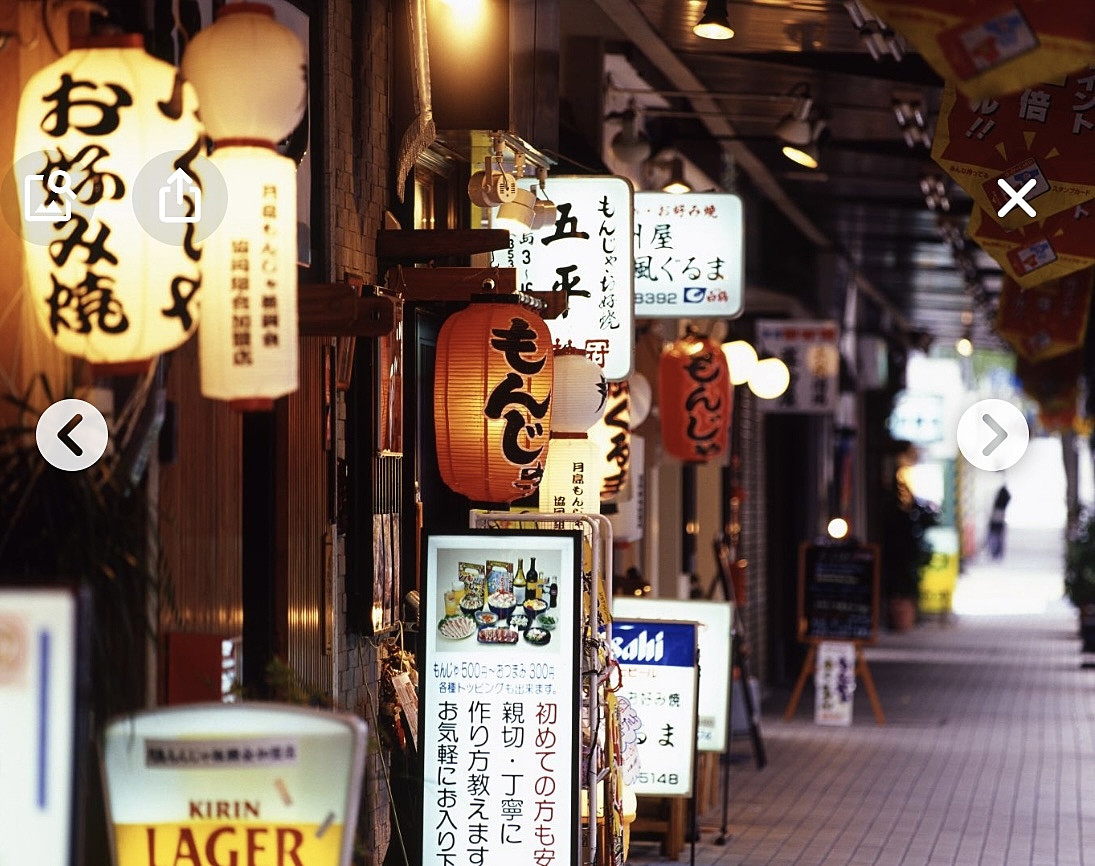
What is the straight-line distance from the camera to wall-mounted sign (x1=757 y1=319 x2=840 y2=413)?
19.1 meters

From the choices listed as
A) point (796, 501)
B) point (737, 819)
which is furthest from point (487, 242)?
point (796, 501)

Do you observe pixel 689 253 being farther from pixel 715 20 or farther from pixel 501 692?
pixel 501 692

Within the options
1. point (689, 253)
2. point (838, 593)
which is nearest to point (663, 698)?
point (689, 253)

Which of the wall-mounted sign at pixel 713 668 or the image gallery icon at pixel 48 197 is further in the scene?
the wall-mounted sign at pixel 713 668

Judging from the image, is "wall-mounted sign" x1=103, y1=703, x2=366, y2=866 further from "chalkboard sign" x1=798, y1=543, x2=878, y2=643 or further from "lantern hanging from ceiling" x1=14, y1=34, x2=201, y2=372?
"chalkboard sign" x1=798, y1=543, x2=878, y2=643

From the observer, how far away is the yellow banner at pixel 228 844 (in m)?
4.63

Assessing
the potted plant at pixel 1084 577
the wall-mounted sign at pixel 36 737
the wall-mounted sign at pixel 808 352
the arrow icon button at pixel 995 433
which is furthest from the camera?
the potted plant at pixel 1084 577

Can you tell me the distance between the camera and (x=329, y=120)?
7.37 metres

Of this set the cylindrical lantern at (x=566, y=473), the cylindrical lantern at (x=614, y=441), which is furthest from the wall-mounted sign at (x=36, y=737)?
the cylindrical lantern at (x=614, y=441)

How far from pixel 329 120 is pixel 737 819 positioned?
6173mm

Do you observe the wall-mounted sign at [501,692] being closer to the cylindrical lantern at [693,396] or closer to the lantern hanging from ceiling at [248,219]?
the lantern hanging from ceiling at [248,219]

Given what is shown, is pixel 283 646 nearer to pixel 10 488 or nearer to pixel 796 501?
pixel 10 488

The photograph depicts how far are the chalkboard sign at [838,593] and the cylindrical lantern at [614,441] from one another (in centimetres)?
592

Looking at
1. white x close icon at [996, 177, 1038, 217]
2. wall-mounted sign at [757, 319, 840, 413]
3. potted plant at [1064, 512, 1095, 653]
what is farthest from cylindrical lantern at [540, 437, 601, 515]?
potted plant at [1064, 512, 1095, 653]
